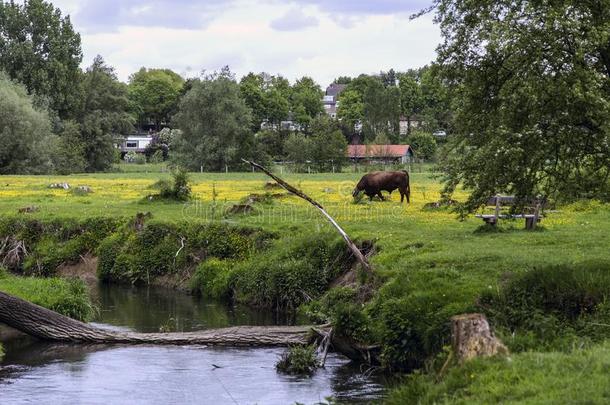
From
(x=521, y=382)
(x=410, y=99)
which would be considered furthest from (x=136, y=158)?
(x=521, y=382)

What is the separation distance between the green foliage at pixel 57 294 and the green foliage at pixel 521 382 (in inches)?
558

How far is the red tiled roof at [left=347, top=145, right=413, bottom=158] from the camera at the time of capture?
12381cm

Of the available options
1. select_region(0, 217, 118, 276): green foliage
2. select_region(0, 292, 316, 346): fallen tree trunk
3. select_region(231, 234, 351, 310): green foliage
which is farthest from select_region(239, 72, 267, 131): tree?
select_region(0, 292, 316, 346): fallen tree trunk

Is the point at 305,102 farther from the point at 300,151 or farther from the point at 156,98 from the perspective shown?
the point at 300,151

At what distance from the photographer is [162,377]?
20016 mm

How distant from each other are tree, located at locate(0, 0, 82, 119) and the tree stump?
105219 millimetres

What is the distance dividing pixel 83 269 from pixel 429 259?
57.9 feet

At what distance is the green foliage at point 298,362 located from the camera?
66.6ft

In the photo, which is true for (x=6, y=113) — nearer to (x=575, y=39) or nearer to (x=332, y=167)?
(x=332, y=167)

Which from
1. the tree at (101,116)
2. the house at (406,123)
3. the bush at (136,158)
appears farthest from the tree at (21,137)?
the house at (406,123)

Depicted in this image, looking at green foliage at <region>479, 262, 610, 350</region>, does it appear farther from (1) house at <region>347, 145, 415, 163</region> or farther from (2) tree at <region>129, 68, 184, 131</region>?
(2) tree at <region>129, 68, 184, 131</region>

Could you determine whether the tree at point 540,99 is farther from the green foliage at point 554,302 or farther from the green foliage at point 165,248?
the green foliage at point 165,248

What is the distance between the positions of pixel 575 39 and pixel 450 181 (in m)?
4.54

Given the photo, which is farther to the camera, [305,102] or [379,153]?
[305,102]
